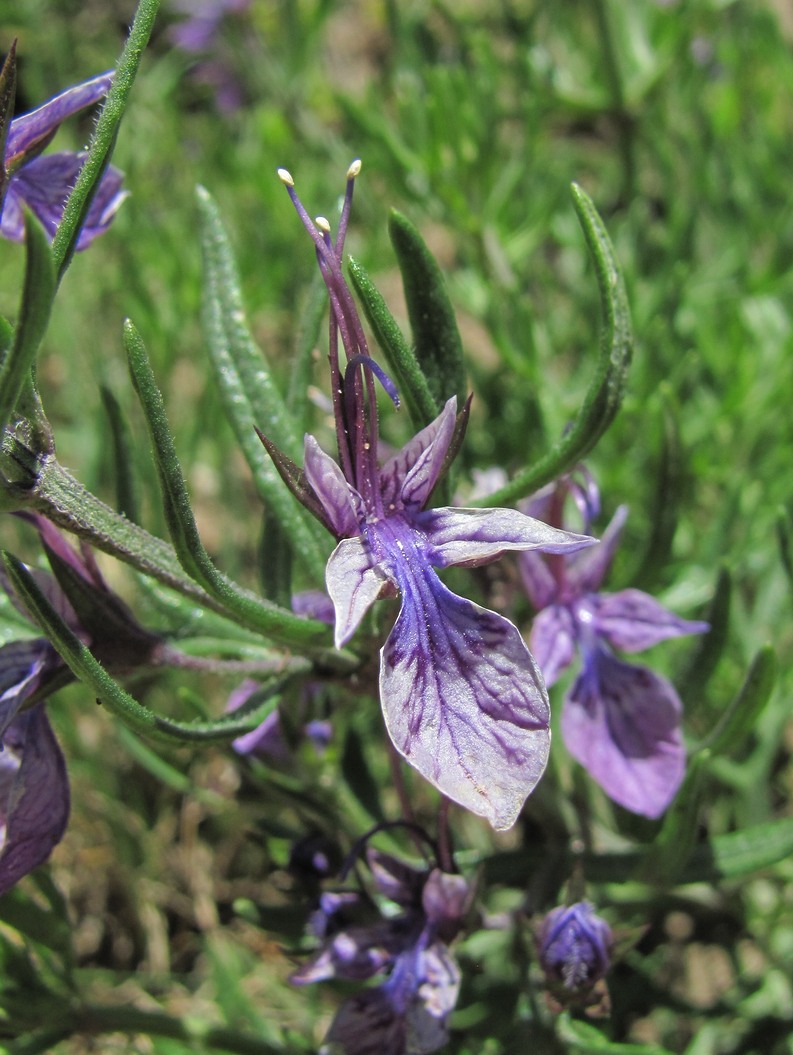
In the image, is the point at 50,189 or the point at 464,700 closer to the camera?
the point at 464,700

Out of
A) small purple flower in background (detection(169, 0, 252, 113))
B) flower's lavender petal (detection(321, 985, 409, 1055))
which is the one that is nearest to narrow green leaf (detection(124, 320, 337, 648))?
flower's lavender petal (detection(321, 985, 409, 1055))

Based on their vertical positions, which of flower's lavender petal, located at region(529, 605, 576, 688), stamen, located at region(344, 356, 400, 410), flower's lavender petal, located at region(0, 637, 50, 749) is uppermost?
stamen, located at region(344, 356, 400, 410)

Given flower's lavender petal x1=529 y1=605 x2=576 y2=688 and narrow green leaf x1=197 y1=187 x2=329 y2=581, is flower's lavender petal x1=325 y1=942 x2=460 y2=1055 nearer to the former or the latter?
flower's lavender petal x1=529 y1=605 x2=576 y2=688

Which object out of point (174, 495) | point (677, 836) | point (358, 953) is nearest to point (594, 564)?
point (677, 836)

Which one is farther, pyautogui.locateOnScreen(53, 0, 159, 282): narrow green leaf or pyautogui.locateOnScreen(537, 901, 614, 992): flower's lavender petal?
pyautogui.locateOnScreen(537, 901, 614, 992): flower's lavender petal

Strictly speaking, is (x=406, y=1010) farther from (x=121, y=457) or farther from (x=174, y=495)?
(x=121, y=457)

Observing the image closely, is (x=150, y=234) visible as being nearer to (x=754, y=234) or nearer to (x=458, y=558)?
(x=754, y=234)

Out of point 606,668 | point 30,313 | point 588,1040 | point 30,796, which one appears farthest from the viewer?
point 606,668
